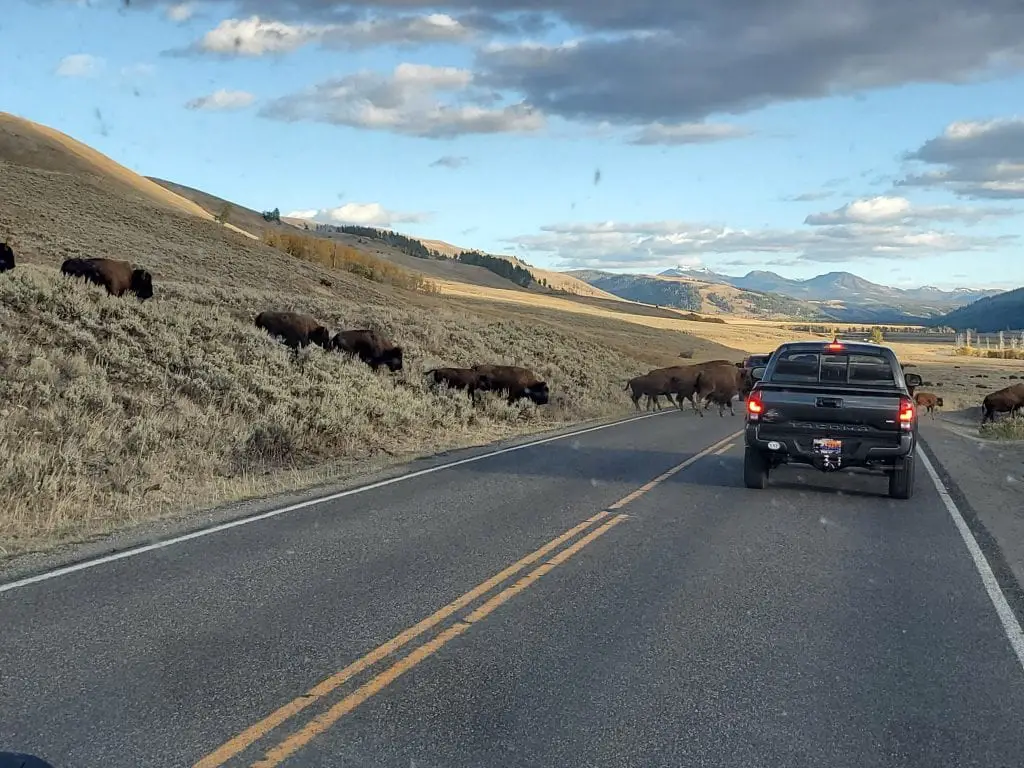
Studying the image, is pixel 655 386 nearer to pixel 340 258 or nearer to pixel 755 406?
pixel 755 406

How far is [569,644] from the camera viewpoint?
644 cm

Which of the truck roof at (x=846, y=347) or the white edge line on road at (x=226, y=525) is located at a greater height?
the truck roof at (x=846, y=347)

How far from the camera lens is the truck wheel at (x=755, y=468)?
13.6 meters

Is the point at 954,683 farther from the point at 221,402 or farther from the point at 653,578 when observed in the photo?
the point at 221,402

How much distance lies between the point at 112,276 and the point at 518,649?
72.1 feet

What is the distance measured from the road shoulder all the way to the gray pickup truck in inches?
45.1

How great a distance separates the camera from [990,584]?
8438 millimetres

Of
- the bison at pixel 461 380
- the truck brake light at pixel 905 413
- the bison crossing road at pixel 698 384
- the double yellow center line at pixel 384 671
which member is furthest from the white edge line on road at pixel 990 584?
the bison crossing road at pixel 698 384

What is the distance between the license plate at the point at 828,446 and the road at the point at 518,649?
185 centimetres

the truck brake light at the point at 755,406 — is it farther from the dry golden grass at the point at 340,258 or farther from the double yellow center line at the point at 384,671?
the dry golden grass at the point at 340,258

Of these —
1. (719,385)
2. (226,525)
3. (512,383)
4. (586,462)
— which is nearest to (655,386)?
(719,385)

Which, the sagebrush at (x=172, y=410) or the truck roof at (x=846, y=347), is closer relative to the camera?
the sagebrush at (x=172, y=410)

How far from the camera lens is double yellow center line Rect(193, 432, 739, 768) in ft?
15.5

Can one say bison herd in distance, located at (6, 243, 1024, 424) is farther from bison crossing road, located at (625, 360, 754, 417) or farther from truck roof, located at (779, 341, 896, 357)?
truck roof, located at (779, 341, 896, 357)
